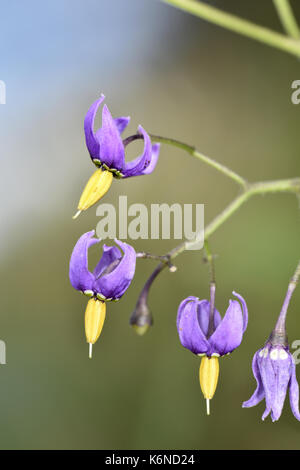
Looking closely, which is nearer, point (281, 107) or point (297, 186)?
point (297, 186)

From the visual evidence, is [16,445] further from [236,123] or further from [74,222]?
[236,123]

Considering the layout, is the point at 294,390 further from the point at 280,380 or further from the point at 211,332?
the point at 211,332

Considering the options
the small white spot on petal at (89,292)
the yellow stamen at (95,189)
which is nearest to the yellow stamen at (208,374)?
the small white spot on petal at (89,292)

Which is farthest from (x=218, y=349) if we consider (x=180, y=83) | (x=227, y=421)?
(x=180, y=83)

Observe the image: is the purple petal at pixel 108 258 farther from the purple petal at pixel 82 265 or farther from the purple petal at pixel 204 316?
the purple petal at pixel 204 316

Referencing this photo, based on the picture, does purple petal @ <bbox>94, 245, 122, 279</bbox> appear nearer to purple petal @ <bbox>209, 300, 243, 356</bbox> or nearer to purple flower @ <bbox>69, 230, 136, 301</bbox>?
purple flower @ <bbox>69, 230, 136, 301</bbox>

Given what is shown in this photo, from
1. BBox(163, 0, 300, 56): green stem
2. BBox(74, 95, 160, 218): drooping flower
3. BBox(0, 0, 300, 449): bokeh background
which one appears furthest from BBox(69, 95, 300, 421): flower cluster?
BBox(0, 0, 300, 449): bokeh background
